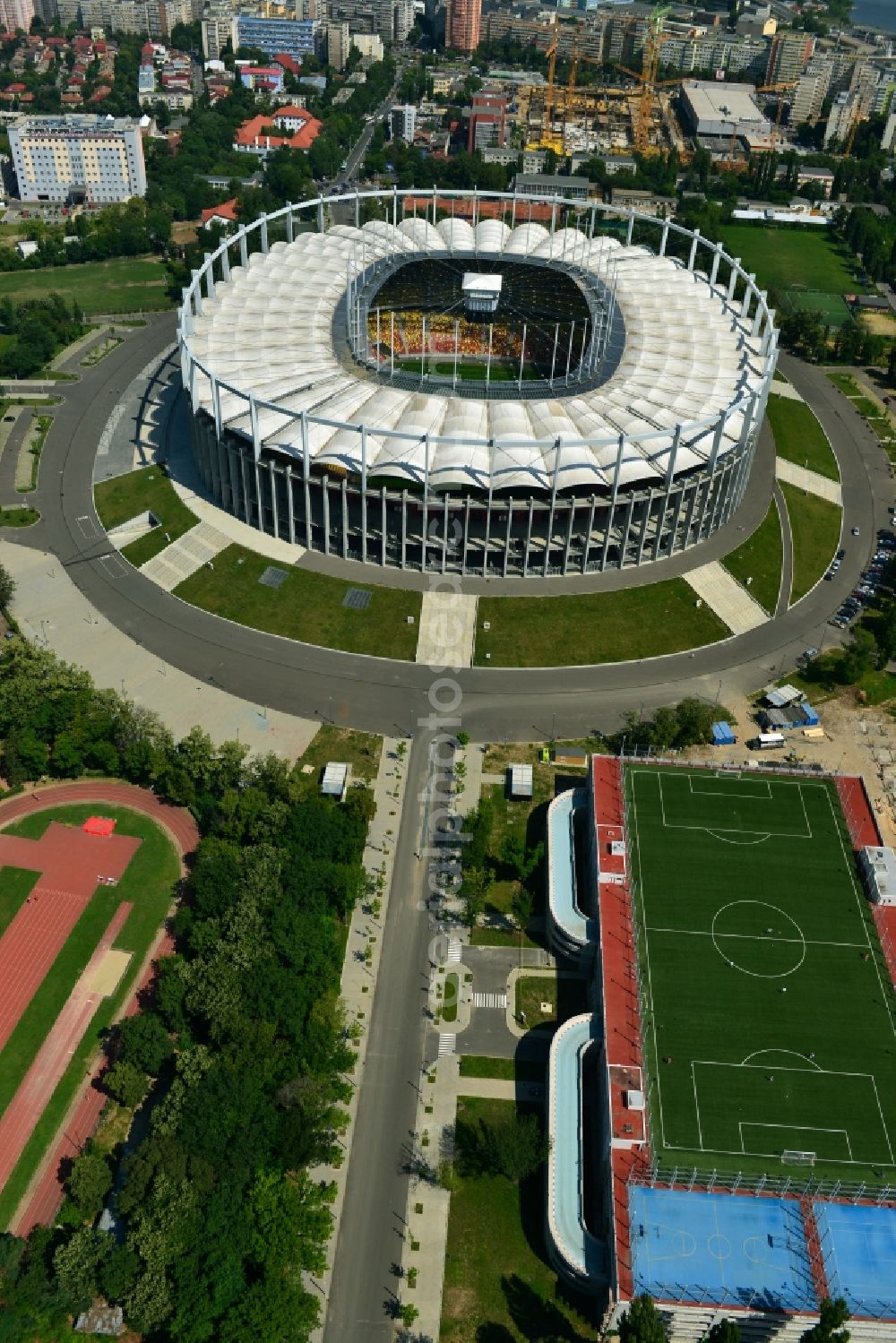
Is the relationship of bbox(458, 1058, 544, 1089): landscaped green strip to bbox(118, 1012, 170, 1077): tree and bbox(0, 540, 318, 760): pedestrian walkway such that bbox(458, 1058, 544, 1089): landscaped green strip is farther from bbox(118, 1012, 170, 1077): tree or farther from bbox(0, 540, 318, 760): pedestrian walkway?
bbox(0, 540, 318, 760): pedestrian walkway

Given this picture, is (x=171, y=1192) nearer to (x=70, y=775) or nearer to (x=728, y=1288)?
(x=728, y=1288)

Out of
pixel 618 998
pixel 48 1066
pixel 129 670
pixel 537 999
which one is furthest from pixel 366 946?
pixel 129 670

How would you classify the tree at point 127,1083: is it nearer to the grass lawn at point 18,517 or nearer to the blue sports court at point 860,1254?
the blue sports court at point 860,1254

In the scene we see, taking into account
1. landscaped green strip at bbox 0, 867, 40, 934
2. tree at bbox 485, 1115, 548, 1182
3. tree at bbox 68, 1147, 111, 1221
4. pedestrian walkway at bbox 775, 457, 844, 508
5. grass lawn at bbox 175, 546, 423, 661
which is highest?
pedestrian walkway at bbox 775, 457, 844, 508

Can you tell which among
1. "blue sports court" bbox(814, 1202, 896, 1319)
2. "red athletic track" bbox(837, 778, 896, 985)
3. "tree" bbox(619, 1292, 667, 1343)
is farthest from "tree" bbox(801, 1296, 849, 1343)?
"red athletic track" bbox(837, 778, 896, 985)

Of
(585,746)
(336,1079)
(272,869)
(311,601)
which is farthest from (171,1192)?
(311,601)

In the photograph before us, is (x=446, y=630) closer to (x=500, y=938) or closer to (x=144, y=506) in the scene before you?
(x=500, y=938)

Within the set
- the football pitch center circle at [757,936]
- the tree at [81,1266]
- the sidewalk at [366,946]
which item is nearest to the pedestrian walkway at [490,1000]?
the sidewalk at [366,946]
